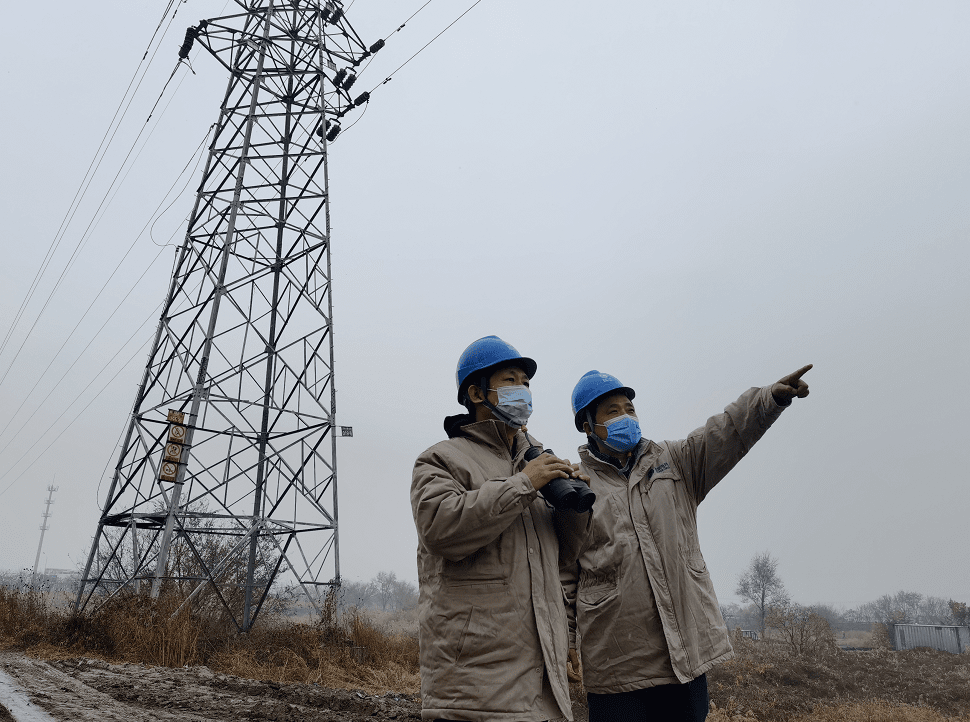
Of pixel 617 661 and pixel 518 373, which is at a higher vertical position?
pixel 518 373

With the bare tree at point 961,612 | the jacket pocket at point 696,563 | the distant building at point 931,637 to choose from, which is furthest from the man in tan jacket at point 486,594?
the bare tree at point 961,612

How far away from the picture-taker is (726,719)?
678 cm

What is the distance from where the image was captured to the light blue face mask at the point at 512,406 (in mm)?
2352

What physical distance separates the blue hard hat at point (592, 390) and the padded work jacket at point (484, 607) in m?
1.36

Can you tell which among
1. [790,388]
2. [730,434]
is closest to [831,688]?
[730,434]

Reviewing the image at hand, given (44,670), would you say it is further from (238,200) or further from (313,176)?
(313,176)

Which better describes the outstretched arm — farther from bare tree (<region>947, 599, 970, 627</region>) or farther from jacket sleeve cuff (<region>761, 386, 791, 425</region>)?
bare tree (<region>947, 599, 970, 627</region>)

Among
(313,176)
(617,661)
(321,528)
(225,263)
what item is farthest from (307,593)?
(617,661)

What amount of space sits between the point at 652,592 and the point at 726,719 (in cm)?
516

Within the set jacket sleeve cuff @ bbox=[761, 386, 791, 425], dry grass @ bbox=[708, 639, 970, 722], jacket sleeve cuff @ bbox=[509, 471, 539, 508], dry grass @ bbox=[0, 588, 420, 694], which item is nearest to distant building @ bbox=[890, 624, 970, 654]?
dry grass @ bbox=[708, 639, 970, 722]

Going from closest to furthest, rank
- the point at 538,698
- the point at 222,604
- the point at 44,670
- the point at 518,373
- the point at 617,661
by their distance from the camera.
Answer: the point at 538,698
the point at 518,373
the point at 617,661
the point at 44,670
the point at 222,604

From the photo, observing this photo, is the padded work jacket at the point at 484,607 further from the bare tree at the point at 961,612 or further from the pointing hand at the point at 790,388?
the bare tree at the point at 961,612

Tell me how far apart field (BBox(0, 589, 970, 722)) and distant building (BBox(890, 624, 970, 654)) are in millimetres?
11675

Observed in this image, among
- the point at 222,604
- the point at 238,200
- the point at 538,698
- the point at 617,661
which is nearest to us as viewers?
the point at 538,698
